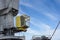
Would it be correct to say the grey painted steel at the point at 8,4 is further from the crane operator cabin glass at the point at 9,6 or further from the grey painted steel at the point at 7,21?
the grey painted steel at the point at 7,21

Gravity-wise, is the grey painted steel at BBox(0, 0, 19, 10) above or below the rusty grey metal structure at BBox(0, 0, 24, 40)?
above

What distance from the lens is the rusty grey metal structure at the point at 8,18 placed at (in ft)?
98.0

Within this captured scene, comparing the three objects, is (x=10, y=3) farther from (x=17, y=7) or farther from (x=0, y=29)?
(x=0, y=29)

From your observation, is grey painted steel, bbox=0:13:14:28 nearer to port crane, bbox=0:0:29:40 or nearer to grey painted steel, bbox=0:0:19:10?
port crane, bbox=0:0:29:40

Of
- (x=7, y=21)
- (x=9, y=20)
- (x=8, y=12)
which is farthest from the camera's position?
(x=8, y=12)

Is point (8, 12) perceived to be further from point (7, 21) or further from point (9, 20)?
point (7, 21)

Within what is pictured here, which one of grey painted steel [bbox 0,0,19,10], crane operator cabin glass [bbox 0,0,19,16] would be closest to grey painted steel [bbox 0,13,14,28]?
crane operator cabin glass [bbox 0,0,19,16]

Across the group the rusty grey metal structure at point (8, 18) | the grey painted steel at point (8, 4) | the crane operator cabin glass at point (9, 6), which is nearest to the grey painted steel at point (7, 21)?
the rusty grey metal structure at point (8, 18)

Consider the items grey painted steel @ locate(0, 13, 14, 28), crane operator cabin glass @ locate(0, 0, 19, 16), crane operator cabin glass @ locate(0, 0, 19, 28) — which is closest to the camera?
grey painted steel @ locate(0, 13, 14, 28)

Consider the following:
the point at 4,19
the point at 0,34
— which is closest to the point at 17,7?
the point at 4,19

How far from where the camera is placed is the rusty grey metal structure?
98.0 feet

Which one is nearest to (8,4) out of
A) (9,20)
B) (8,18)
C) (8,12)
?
(8,12)

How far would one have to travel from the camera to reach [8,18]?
1187 inches

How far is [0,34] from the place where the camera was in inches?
1230
